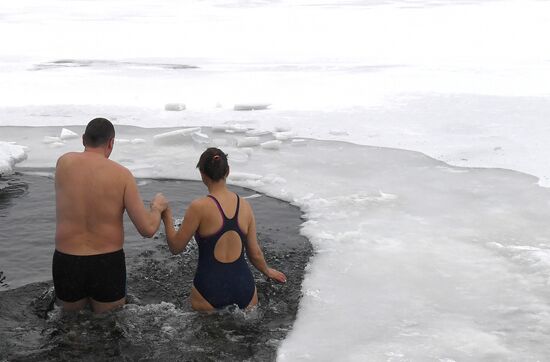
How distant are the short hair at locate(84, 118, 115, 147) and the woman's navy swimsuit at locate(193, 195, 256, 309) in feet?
2.56

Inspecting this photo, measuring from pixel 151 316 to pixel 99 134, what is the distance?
133 centimetres

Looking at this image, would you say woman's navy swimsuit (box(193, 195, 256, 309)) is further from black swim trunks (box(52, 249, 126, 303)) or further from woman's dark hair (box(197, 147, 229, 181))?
black swim trunks (box(52, 249, 126, 303))

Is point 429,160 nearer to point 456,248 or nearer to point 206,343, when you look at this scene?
point 456,248

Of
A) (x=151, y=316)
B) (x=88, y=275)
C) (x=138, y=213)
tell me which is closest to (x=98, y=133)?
(x=138, y=213)

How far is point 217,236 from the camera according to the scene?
177 inches

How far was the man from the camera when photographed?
4375 millimetres

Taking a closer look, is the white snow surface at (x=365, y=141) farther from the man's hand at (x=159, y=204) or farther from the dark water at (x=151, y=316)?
the man's hand at (x=159, y=204)

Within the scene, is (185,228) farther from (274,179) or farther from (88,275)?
(274,179)

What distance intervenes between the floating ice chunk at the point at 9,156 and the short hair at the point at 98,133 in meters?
3.81

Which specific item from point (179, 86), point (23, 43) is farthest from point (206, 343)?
point (23, 43)

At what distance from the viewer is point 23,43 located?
1944 centimetres

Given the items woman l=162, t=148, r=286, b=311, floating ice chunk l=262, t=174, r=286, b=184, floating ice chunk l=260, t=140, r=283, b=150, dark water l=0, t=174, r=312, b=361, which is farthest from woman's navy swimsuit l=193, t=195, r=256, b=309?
floating ice chunk l=260, t=140, r=283, b=150

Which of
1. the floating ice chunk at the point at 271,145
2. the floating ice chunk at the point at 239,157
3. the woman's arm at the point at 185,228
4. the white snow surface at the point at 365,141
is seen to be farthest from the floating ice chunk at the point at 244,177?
the woman's arm at the point at 185,228

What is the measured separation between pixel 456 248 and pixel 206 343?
2547mm
